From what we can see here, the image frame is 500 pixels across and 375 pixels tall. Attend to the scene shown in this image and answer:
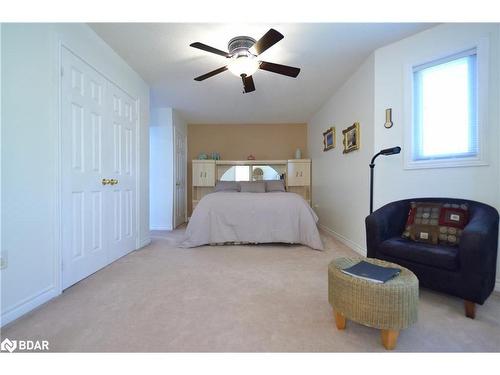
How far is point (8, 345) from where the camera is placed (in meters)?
1.18

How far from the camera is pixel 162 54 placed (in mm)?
2562

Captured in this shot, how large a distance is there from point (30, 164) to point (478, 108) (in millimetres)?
3496

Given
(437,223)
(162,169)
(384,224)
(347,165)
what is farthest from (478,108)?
(162,169)

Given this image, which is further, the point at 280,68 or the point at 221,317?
the point at 280,68

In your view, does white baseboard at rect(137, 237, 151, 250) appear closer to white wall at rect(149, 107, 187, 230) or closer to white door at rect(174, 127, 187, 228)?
white wall at rect(149, 107, 187, 230)

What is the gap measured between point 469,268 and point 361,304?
0.84 m

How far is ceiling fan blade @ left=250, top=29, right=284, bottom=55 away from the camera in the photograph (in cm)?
178

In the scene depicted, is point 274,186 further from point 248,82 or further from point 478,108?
point 478,108

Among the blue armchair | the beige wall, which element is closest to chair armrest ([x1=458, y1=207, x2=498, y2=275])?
the blue armchair

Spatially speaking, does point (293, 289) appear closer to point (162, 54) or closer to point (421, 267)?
point (421, 267)

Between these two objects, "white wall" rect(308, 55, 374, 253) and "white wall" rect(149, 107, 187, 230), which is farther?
"white wall" rect(149, 107, 187, 230)

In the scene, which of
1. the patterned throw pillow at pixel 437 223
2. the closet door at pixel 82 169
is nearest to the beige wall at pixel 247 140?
the closet door at pixel 82 169

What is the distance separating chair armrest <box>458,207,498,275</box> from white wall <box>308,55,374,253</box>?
124 cm

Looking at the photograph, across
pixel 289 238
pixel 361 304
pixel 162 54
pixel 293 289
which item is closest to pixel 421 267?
pixel 361 304
